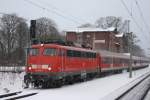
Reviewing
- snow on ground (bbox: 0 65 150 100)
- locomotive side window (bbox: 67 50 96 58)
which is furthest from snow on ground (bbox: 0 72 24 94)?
locomotive side window (bbox: 67 50 96 58)

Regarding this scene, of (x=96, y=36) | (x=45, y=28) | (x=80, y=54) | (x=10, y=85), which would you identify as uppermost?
(x=45, y=28)

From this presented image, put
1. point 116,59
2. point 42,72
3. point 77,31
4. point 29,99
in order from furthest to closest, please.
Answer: point 77,31 < point 116,59 < point 42,72 < point 29,99

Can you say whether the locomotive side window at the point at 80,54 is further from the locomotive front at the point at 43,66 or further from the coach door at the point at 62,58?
the locomotive front at the point at 43,66

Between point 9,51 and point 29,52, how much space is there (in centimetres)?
6149

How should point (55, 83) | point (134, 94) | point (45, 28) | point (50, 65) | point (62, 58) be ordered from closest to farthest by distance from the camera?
1. point (50, 65)
2. point (134, 94)
3. point (55, 83)
4. point (62, 58)
5. point (45, 28)

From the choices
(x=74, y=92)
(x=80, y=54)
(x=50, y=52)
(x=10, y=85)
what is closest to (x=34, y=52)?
(x=50, y=52)

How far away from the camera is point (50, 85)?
24.9 meters

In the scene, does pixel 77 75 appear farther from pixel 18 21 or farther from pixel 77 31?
pixel 77 31

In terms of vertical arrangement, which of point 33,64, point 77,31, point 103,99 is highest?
point 77,31

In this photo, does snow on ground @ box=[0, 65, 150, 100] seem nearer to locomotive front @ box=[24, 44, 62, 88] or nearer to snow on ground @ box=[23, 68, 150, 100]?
snow on ground @ box=[23, 68, 150, 100]

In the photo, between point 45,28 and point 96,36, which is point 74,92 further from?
point 96,36

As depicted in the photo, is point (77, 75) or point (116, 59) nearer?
point (77, 75)

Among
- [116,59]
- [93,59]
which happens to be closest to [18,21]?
[116,59]

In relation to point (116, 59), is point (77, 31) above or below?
above
